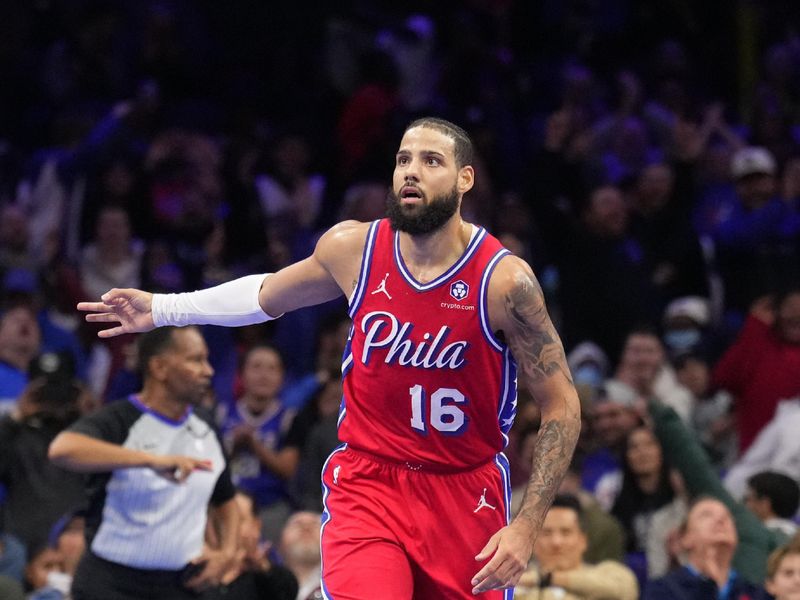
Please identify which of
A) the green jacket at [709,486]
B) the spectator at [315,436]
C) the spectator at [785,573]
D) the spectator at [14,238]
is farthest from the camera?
the spectator at [14,238]

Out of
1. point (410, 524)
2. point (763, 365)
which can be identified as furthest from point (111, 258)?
point (410, 524)

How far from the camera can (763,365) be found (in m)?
9.66

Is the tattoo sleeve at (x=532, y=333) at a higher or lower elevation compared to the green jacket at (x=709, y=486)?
higher

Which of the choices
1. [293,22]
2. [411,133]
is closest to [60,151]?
[293,22]

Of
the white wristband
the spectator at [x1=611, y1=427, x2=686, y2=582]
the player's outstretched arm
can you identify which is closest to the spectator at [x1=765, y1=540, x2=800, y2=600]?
the spectator at [x1=611, y1=427, x2=686, y2=582]

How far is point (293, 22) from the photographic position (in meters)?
14.7

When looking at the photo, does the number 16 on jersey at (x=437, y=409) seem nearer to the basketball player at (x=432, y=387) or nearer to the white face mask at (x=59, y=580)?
the basketball player at (x=432, y=387)

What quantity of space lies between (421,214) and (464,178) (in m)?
0.26

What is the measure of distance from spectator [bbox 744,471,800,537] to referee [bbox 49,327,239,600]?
3037mm

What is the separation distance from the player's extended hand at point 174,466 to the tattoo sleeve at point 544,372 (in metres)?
1.91

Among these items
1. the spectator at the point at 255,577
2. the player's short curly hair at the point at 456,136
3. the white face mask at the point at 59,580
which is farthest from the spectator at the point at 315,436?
the player's short curly hair at the point at 456,136

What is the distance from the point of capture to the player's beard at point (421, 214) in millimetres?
4891

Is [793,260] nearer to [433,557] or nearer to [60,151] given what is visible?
[60,151]

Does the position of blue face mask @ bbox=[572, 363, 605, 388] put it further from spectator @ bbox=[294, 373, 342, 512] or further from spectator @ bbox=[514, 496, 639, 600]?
spectator @ bbox=[514, 496, 639, 600]
